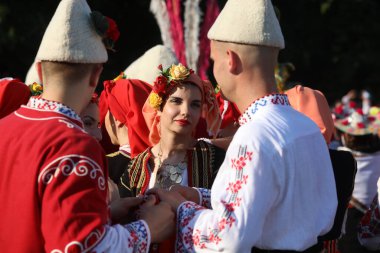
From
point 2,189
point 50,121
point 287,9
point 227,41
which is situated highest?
point 227,41

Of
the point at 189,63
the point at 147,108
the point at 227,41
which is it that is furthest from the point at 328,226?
the point at 189,63

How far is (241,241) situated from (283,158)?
1.17 ft

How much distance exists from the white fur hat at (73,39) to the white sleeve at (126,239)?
65cm

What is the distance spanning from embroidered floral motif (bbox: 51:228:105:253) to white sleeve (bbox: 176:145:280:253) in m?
0.45

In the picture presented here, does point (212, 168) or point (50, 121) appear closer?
point (50, 121)

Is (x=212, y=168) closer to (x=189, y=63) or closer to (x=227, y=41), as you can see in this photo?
(x=227, y=41)

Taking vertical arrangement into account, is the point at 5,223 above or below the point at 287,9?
above

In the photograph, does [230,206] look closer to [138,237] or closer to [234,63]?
[138,237]

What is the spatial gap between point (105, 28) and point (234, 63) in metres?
0.54

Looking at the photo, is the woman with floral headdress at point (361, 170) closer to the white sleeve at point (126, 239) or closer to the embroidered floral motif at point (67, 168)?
the white sleeve at point (126, 239)

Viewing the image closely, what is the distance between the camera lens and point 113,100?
17.4ft

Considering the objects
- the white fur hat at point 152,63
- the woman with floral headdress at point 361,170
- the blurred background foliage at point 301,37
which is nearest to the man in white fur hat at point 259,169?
the white fur hat at point 152,63

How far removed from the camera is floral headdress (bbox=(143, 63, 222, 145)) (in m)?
4.57

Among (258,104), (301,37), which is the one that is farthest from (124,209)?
(301,37)
